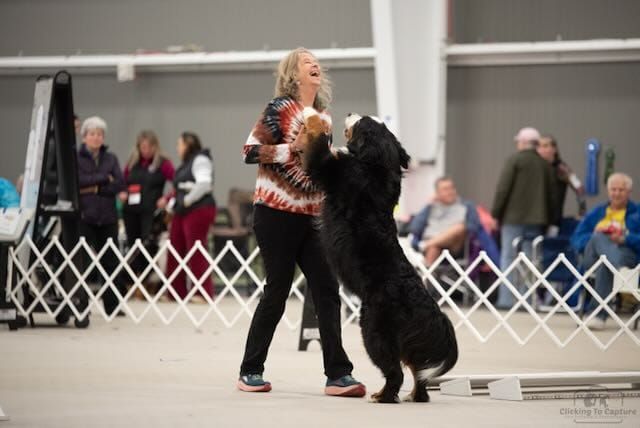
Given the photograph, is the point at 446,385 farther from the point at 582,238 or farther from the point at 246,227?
the point at 246,227

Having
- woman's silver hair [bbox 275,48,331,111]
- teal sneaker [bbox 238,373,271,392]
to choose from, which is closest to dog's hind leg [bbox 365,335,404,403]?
teal sneaker [bbox 238,373,271,392]

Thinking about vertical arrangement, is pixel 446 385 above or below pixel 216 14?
below

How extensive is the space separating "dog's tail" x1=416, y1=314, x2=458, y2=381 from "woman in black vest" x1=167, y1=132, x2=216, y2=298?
512cm

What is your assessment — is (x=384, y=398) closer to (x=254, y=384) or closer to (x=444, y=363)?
(x=444, y=363)

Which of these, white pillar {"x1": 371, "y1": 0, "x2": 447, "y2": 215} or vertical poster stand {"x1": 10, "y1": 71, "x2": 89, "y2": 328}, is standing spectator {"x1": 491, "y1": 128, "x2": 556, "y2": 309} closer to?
white pillar {"x1": 371, "y1": 0, "x2": 447, "y2": 215}

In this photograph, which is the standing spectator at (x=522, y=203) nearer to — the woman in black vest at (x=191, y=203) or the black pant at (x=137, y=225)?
the woman in black vest at (x=191, y=203)

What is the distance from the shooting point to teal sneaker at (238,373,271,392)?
4062 millimetres

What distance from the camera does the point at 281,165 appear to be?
4020mm

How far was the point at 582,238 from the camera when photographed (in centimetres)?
768

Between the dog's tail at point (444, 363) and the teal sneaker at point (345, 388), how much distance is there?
288 mm

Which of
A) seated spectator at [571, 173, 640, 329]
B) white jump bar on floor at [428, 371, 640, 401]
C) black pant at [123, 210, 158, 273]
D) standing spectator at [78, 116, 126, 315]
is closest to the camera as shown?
white jump bar on floor at [428, 371, 640, 401]

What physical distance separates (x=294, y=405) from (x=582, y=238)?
4.47 metres

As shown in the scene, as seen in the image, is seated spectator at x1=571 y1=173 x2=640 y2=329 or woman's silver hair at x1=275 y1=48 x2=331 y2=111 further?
seated spectator at x1=571 y1=173 x2=640 y2=329

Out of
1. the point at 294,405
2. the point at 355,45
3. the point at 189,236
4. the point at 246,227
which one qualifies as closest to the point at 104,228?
the point at 189,236
